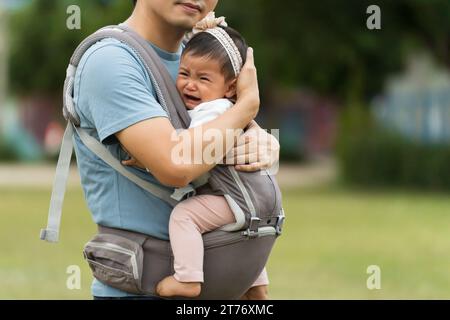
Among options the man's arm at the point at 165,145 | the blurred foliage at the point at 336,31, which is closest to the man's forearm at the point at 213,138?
the man's arm at the point at 165,145

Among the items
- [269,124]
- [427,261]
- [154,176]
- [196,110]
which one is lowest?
[427,261]

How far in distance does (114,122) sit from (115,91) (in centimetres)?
10

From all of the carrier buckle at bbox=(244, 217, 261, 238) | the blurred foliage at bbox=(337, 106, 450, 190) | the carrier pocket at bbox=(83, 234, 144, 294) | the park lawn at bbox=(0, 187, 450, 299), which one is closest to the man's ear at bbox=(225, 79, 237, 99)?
the carrier buckle at bbox=(244, 217, 261, 238)

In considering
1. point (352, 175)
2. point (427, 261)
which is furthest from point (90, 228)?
point (352, 175)

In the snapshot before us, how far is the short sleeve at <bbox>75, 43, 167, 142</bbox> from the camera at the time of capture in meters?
3.10

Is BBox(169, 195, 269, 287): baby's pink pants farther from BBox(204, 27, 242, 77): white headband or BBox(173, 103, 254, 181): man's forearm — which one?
BBox(204, 27, 242, 77): white headband

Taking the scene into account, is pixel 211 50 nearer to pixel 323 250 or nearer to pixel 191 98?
pixel 191 98

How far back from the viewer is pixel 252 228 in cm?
317

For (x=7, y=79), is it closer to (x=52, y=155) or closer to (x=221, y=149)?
(x=52, y=155)

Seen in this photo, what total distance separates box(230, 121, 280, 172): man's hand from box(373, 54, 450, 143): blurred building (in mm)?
21322

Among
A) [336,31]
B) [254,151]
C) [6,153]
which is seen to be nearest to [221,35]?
[254,151]
